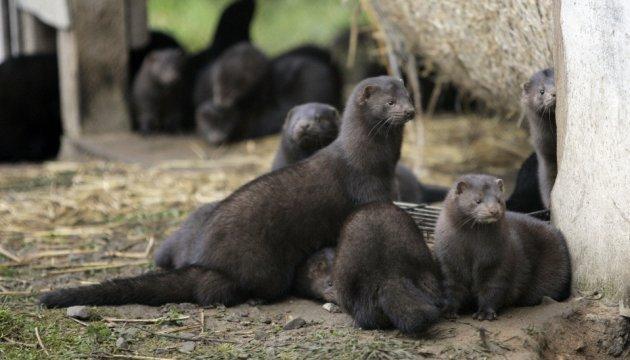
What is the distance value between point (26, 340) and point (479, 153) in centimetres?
552

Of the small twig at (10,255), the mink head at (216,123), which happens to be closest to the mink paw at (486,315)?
the small twig at (10,255)

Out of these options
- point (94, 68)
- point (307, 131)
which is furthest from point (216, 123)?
point (307, 131)

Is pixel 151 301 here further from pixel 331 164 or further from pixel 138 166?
pixel 138 166

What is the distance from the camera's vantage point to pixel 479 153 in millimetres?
8461

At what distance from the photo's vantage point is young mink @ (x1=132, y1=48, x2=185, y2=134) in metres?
8.95

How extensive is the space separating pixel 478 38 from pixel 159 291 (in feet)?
9.04

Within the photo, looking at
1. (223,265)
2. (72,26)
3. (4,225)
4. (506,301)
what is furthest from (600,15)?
(72,26)

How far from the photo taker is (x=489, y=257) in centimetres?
391

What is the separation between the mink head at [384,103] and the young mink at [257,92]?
166 inches

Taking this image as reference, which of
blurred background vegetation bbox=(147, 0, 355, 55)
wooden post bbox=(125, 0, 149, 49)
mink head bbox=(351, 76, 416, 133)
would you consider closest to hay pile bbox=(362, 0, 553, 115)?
→ mink head bbox=(351, 76, 416, 133)

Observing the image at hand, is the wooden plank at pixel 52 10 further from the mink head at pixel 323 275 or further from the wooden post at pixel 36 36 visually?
the mink head at pixel 323 275

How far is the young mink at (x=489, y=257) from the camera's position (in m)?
3.91

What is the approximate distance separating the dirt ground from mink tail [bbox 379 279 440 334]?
7cm

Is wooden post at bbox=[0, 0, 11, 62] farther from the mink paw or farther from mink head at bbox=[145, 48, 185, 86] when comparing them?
the mink paw
